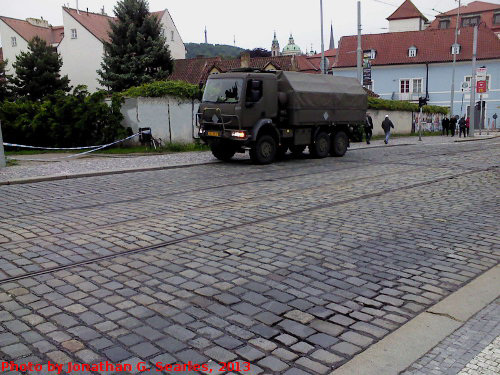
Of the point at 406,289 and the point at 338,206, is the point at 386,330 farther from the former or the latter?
the point at 338,206

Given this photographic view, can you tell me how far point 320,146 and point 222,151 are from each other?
12.2 ft

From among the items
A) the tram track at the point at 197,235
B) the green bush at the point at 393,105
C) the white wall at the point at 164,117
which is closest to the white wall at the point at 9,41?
the green bush at the point at 393,105

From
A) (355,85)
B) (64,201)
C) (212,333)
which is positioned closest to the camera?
(212,333)

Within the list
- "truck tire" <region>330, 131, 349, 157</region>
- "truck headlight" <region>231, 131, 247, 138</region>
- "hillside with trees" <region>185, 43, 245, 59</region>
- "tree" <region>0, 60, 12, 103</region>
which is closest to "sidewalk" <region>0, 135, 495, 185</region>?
"truck headlight" <region>231, 131, 247, 138</region>

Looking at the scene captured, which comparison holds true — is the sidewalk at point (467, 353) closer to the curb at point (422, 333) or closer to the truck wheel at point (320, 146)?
the curb at point (422, 333)

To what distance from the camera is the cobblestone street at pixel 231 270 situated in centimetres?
351

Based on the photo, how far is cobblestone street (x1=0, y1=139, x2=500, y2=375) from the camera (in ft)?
11.5

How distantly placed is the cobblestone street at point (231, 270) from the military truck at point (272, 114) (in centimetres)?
560

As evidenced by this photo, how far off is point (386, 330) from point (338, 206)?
4998 millimetres

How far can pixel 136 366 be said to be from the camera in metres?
3.20

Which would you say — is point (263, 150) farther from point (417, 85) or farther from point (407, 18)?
point (407, 18)

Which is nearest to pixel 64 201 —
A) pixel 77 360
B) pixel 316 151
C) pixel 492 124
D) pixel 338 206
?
pixel 338 206

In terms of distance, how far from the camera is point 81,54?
5794cm

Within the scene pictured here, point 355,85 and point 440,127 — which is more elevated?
point 355,85
